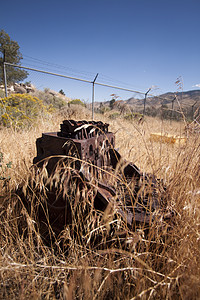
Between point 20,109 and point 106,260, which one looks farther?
point 20,109

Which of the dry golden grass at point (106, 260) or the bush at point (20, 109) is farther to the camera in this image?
the bush at point (20, 109)

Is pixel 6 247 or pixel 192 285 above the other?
pixel 192 285

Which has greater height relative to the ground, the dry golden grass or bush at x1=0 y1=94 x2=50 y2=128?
bush at x1=0 y1=94 x2=50 y2=128

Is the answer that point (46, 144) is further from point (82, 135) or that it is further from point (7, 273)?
point (7, 273)

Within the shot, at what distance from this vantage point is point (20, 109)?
5.84 m

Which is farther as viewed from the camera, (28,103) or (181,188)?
(28,103)

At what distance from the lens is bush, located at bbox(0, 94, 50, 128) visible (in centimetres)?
510

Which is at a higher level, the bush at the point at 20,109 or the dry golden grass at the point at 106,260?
the bush at the point at 20,109

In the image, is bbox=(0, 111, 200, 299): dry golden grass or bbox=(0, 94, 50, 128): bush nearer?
bbox=(0, 111, 200, 299): dry golden grass

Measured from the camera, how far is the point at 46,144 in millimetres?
1465

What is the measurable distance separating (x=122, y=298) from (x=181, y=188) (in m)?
1.00

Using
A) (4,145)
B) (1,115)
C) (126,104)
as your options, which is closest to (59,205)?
(126,104)

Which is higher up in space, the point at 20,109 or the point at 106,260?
the point at 20,109

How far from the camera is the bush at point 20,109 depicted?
5100 millimetres
